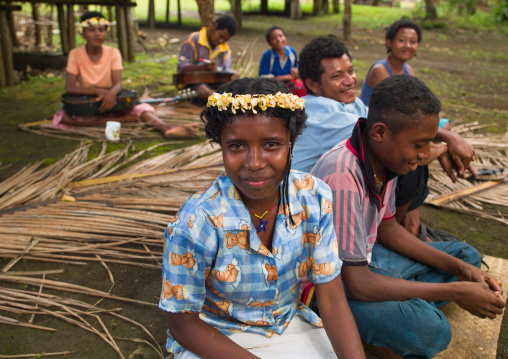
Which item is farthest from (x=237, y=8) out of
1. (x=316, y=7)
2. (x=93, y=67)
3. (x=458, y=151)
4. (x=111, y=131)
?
(x=458, y=151)

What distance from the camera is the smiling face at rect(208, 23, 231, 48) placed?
19.4ft

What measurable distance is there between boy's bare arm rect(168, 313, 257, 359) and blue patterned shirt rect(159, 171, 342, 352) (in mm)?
50

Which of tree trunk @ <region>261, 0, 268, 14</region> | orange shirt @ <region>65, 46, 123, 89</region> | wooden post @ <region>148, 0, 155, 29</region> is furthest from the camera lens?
tree trunk @ <region>261, 0, 268, 14</region>

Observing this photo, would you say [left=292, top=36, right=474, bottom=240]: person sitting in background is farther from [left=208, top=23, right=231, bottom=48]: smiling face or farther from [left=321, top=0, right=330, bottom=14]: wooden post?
[left=321, top=0, right=330, bottom=14]: wooden post

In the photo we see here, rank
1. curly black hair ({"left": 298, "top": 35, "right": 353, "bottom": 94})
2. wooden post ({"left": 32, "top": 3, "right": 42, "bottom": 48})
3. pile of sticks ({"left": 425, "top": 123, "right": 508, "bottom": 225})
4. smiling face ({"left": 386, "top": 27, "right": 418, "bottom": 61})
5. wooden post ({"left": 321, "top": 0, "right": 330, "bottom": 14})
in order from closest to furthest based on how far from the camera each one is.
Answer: curly black hair ({"left": 298, "top": 35, "right": 353, "bottom": 94}), pile of sticks ({"left": 425, "top": 123, "right": 508, "bottom": 225}), smiling face ({"left": 386, "top": 27, "right": 418, "bottom": 61}), wooden post ({"left": 32, "top": 3, "right": 42, "bottom": 48}), wooden post ({"left": 321, "top": 0, "right": 330, "bottom": 14})

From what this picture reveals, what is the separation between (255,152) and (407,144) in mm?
793

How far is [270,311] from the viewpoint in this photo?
167cm

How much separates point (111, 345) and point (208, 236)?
3.28 feet

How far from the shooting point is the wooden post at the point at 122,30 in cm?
820

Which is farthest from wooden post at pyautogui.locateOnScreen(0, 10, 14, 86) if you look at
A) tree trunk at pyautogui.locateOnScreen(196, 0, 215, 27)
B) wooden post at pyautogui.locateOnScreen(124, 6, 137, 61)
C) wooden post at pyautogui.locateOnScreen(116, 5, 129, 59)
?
tree trunk at pyautogui.locateOnScreen(196, 0, 215, 27)

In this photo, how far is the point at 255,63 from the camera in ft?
28.0

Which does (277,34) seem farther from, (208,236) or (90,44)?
(208,236)

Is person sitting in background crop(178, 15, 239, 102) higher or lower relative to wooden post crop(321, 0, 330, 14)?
lower

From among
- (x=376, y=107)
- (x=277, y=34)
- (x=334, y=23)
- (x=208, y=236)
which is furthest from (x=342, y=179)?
(x=334, y=23)
